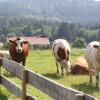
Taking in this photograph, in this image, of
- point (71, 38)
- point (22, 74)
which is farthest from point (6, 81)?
point (71, 38)

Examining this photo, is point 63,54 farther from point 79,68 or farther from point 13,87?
point 13,87

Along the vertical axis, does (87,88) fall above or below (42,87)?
below

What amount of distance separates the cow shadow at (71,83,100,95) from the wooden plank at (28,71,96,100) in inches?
204

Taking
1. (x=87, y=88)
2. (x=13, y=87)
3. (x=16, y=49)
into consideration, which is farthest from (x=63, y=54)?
(x=13, y=87)

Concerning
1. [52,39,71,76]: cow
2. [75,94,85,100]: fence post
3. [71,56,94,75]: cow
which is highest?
[75,94,85,100]: fence post

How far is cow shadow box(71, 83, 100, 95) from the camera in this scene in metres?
12.5

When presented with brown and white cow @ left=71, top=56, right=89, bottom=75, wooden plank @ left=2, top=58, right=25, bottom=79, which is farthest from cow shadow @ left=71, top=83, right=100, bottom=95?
brown and white cow @ left=71, top=56, right=89, bottom=75

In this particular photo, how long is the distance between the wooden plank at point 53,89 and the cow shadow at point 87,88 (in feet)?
17.0

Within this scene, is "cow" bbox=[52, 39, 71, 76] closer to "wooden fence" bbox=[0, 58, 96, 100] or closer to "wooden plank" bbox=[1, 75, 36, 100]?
"wooden plank" bbox=[1, 75, 36, 100]

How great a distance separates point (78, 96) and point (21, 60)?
13.6 metres

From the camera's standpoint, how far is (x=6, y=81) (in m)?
10.2

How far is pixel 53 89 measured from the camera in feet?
19.7

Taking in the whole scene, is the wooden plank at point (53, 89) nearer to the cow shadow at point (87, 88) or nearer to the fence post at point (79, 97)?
the fence post at point (79, 97)

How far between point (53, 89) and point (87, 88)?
24.4 ft
